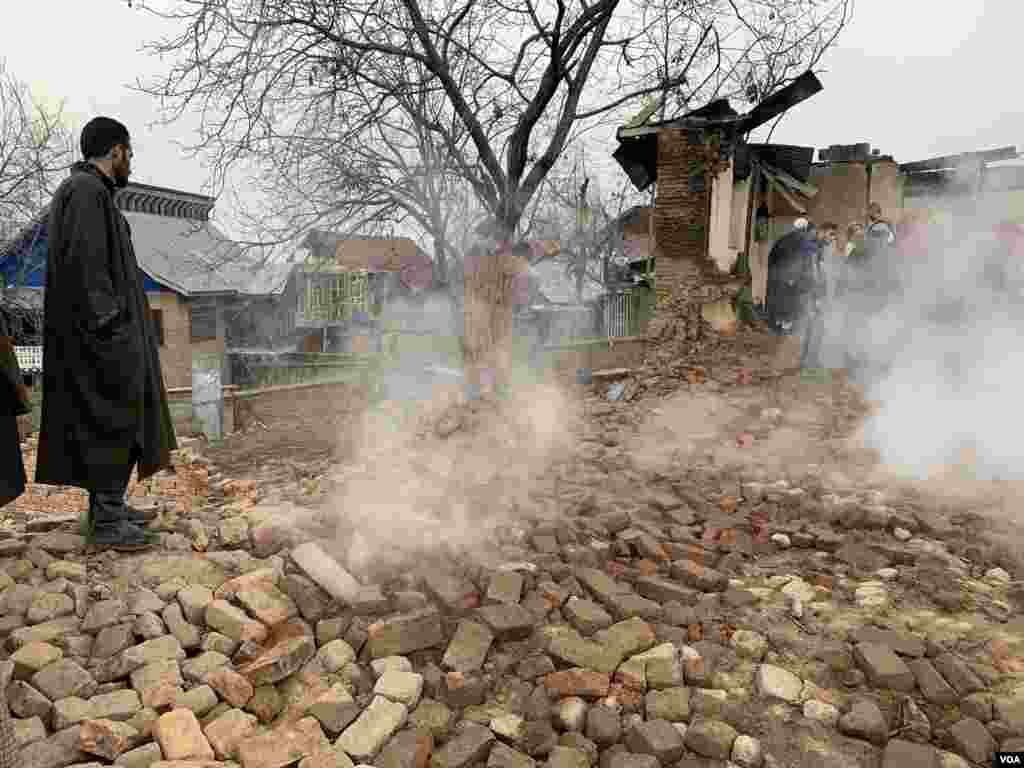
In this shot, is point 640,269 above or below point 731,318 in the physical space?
above

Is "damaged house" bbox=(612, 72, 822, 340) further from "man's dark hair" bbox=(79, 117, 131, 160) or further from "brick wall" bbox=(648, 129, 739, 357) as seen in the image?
"man's dark hair" bbox=(79, 117, 131, 160)

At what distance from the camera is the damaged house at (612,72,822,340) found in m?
7.98

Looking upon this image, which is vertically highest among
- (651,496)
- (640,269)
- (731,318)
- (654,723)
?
(640,269)

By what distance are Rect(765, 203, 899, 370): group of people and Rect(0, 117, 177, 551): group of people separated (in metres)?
7.20

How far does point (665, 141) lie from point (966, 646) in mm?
6689

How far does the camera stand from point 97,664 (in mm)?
2498

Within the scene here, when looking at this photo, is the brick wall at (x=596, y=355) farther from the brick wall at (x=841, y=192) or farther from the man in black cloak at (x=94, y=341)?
the man in black cloak at (x=94, y=341)

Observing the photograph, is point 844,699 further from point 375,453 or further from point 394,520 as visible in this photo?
point 375,453

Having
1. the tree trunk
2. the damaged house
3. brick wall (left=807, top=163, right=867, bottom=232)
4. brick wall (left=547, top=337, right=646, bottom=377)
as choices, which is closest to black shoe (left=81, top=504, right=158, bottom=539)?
the tree trunk

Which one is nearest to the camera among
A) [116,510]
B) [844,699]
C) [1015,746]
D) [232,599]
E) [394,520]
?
[1015,746]

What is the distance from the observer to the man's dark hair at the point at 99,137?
309 centimetres

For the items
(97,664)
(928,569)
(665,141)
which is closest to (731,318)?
(665,141)

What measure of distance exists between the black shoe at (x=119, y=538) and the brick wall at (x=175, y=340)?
17.4 meters

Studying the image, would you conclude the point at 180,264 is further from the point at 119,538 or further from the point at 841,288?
the point at 119,538
